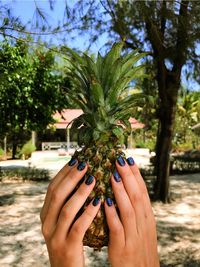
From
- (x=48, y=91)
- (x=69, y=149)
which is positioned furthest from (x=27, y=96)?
(x=69, y=149)

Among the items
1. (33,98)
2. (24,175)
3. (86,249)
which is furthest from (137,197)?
(24,175)

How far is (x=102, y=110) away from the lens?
6.53ft

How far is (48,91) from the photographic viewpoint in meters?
13.4

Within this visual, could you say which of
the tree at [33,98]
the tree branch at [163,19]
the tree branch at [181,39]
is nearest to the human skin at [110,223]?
the tree branch at [163,19]

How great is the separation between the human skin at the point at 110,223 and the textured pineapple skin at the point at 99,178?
0.09m

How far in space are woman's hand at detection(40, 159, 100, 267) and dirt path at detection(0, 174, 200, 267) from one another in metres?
4.90

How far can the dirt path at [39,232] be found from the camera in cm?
634

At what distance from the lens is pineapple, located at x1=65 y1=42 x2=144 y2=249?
179 cm

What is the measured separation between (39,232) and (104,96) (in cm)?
631

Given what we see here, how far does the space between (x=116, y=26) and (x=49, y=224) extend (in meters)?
8.13


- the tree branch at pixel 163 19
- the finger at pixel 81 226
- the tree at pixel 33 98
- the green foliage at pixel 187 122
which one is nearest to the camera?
the finger at pixel 81 226

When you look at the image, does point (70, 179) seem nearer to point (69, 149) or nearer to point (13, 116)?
point (13, 116)

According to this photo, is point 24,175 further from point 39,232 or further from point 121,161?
point 121,161

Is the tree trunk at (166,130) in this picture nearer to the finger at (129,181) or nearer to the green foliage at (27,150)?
the finger at (129,181)
